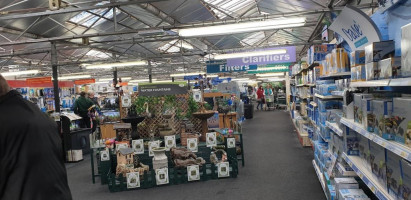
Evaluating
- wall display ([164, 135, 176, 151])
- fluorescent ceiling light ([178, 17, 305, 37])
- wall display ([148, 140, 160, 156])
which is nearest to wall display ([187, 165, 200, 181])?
wall display ([164, 135, 176, 151])

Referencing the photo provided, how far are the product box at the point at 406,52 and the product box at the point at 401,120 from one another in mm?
156

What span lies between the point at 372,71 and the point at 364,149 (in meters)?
0.85

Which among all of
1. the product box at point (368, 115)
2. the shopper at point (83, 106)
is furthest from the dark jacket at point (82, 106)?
the product box at point (368, 115)

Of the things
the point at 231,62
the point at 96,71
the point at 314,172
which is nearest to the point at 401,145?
the point at 314,172

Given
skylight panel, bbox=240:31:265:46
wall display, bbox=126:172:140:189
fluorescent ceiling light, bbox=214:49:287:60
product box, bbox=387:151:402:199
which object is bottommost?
wall display, bbox=126:172:140:189

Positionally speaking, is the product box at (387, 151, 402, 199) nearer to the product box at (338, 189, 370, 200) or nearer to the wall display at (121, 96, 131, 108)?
the product box at (338, 189, 370, 200)

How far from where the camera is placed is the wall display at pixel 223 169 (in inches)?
232

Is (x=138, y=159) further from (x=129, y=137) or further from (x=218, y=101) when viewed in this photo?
(x=218, y=101)

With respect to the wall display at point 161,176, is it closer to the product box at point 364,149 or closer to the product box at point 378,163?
the product box at point 364,149

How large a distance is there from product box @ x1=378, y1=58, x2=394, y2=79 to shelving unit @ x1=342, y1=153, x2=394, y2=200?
0.76m

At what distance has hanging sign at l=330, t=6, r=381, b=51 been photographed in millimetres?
3490

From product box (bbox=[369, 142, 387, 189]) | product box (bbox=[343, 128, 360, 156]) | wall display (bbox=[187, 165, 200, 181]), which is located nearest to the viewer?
product box (bbox=[369, 142, 387, 189])

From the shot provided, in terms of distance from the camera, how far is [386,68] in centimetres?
215

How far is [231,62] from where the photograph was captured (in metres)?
12.4
